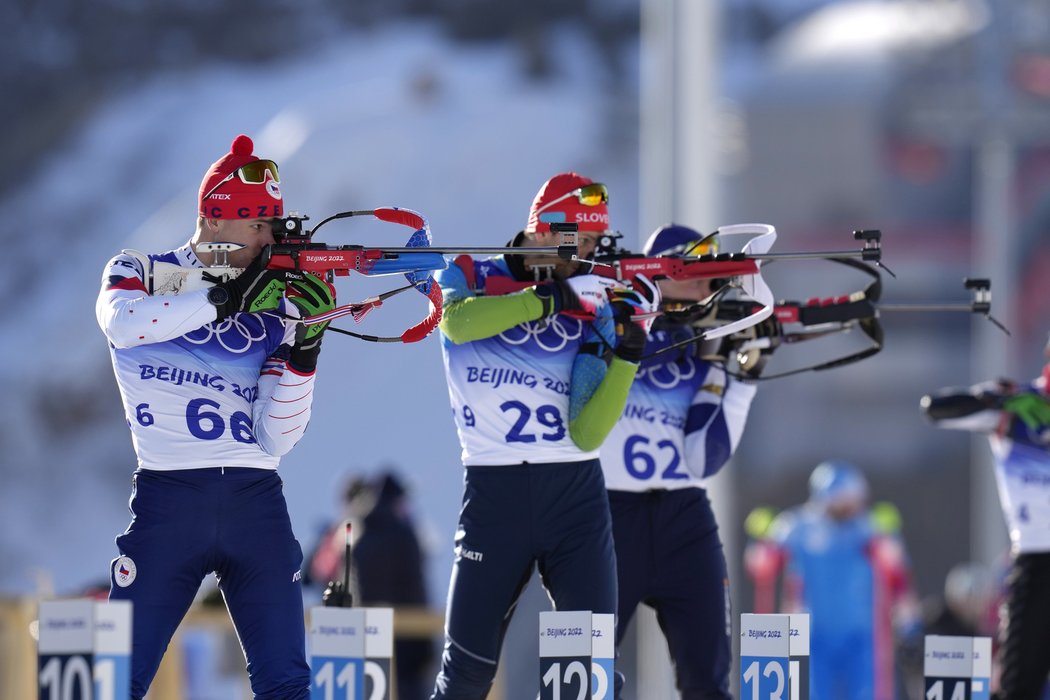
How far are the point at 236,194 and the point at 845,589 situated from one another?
24.0 feet

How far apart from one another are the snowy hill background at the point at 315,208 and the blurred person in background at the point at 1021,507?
8070mm

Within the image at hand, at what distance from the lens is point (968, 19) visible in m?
24.2

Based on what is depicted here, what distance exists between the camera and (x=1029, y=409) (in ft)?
23.4

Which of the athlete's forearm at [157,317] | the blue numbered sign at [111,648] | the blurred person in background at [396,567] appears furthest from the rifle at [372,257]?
the blurred person in background at [396,567]

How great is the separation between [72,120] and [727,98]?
8984mm

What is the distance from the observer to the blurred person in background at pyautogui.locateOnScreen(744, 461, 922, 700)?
1171 cm

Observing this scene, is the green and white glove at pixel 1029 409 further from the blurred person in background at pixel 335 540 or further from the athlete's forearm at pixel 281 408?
the blurred person in background at pixel 335 540

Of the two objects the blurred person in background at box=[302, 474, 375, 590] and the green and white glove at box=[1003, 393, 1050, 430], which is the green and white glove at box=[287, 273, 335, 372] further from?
the blurred person in background at box=[302, 474, 375, 590]

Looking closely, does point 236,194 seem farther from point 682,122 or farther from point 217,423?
point 682,122

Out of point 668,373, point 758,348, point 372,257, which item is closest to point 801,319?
point 758,348

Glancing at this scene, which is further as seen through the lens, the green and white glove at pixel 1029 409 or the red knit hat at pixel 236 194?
the green and white glove at pixel 1029 409

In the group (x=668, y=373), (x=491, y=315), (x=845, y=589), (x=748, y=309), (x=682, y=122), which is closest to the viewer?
(x=491, y=315)

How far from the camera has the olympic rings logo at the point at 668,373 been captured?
654 cm

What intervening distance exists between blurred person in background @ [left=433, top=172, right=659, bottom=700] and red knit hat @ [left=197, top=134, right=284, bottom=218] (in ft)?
2.43
